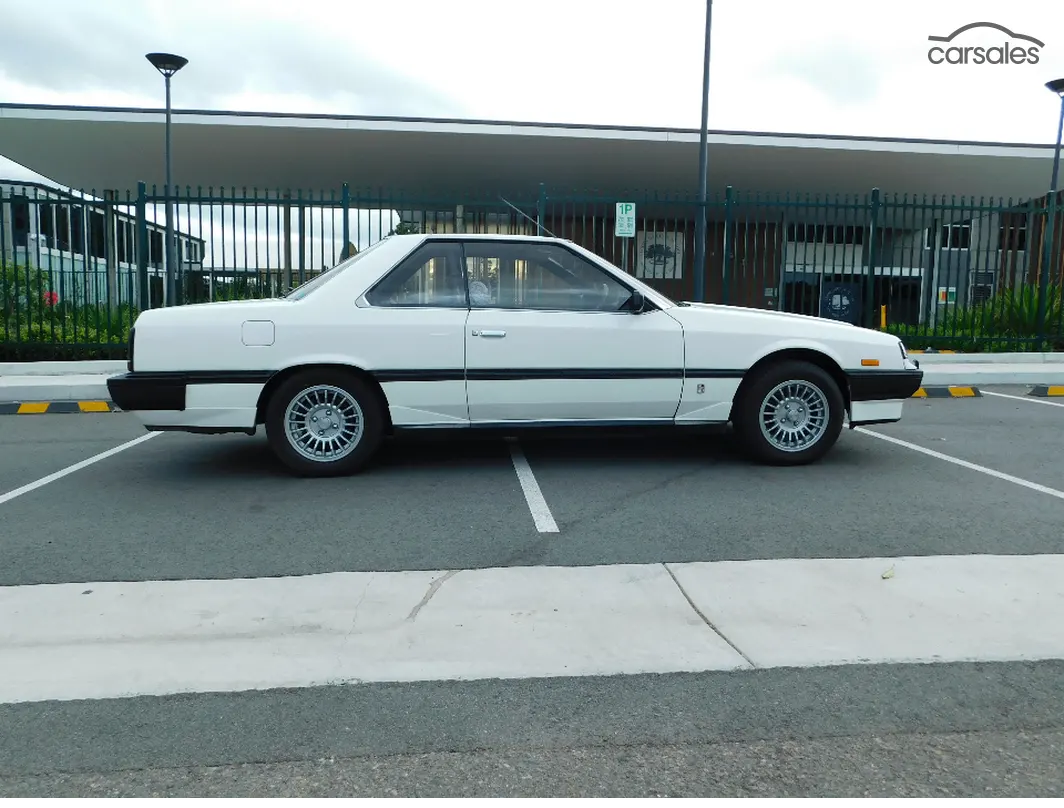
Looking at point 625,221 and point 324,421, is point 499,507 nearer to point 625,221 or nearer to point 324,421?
point 324,421

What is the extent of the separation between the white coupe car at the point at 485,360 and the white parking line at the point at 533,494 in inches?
14.7

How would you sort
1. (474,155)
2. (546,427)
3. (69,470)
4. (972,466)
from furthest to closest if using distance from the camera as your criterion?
1. (474,155)
2. (972,466)
3. (69,470)
4. (546,427)

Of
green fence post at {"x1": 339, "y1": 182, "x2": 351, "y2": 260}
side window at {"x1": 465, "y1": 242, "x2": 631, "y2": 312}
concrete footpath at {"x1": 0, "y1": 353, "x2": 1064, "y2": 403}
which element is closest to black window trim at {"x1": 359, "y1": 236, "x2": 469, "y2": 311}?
side window at {"x1": 465, "y1": 242, "x2": 631, "y2": 312}

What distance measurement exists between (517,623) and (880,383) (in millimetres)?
3936

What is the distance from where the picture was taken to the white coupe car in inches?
232

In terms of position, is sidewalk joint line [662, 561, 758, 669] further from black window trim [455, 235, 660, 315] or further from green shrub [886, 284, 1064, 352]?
green shrub [886, 284, 1064, 352]

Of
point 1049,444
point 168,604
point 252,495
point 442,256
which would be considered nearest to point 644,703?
point 168,604

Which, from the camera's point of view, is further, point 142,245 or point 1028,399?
point 142,245

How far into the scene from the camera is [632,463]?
673 cm

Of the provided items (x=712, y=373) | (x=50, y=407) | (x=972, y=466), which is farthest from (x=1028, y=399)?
(x=50, y=407)

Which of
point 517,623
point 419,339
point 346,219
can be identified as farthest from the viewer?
point 346,219

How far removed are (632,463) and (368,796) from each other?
14.7 feet

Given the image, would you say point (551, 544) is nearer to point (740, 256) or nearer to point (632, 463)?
point (632, 463)

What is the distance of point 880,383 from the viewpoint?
6457 mm
